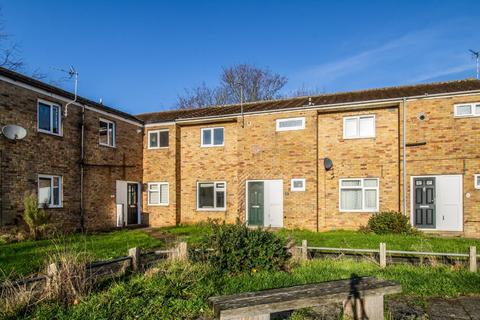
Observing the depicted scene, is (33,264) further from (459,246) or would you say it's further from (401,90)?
(401,90)

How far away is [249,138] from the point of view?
1611 cm

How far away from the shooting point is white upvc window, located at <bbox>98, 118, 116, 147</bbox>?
52.4 feet

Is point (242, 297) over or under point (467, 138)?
under

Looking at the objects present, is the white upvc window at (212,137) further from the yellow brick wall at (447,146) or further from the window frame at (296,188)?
the yellow brick wall at (447,146)

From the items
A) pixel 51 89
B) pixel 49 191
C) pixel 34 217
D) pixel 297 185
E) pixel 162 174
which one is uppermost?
pixel 51 89

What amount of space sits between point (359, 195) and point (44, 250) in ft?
36.8

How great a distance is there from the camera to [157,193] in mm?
17906

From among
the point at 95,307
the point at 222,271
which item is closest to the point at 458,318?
the point at 222,271

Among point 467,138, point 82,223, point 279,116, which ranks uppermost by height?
point 279,116

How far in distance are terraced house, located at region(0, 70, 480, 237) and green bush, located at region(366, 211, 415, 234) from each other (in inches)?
38.6

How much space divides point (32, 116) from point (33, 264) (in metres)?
6.71

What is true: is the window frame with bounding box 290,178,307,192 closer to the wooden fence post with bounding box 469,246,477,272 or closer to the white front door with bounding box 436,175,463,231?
the white front door with bounding box 436,175,463,231

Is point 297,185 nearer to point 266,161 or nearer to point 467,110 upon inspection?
point 266,161

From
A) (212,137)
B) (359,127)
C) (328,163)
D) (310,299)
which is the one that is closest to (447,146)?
(359,127)
